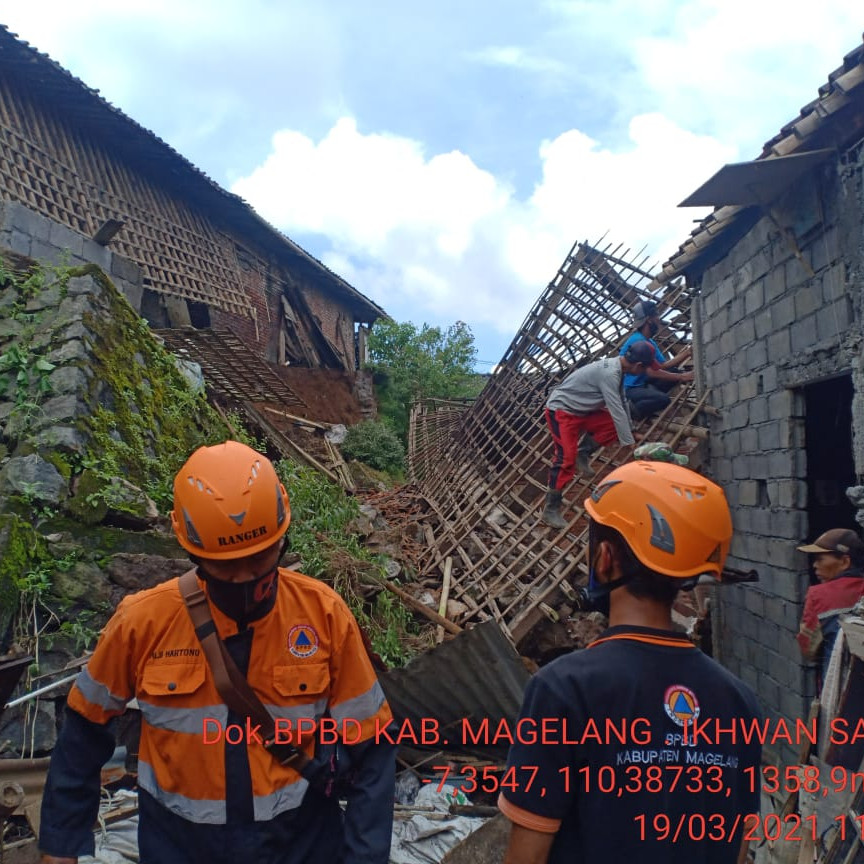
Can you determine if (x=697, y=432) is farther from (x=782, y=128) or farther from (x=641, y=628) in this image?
(x=641, y=628)

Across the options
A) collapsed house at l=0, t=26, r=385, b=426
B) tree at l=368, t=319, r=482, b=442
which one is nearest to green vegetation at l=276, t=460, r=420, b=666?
collapsed house at l=0, t=26, r=385, b=426

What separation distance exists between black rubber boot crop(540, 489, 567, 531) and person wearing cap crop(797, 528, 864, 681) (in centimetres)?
251

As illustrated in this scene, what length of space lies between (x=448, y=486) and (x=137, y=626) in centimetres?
701

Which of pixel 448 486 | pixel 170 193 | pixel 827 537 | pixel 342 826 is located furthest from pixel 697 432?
pixel 170 193

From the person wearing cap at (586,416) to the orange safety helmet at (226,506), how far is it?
4.32 meters

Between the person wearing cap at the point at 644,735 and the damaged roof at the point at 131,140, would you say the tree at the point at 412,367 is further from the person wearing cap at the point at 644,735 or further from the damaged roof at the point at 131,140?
the person wearing cap at the point at 644,735

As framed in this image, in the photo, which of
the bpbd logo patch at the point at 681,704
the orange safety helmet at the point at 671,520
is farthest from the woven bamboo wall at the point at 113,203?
the bpbd logo patch at the point at 681,704

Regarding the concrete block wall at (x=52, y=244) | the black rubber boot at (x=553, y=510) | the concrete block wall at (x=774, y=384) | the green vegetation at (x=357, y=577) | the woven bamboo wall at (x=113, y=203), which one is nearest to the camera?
the concrete block wall at (x=774, y=384)

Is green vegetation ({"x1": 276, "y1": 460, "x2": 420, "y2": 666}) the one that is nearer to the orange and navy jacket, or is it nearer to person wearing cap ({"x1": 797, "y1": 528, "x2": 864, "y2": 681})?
person wearing cap ({"x1": 797, "y1": 528, "x2": 864, "y2": 681})

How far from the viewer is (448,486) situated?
872cm

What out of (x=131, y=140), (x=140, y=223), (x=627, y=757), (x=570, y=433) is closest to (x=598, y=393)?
(x=570, y=433)

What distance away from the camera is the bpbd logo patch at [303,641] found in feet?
5.93

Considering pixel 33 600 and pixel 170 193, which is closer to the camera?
pixel 33 600

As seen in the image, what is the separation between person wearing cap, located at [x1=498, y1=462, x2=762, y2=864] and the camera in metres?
1.39
